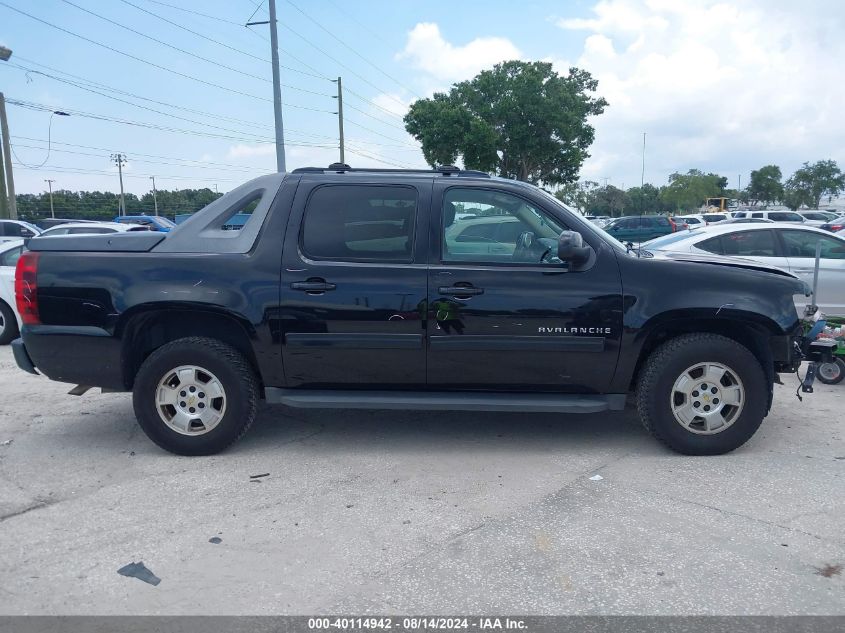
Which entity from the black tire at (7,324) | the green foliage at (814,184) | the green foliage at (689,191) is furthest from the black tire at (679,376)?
the green foliage at (689,191)

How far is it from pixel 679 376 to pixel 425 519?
6.58 feet

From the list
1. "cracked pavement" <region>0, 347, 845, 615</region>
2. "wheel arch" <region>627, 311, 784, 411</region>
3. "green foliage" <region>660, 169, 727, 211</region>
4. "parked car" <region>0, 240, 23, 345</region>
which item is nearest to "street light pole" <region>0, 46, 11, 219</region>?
"parked car" <region>0, 240, 23, 345</region>

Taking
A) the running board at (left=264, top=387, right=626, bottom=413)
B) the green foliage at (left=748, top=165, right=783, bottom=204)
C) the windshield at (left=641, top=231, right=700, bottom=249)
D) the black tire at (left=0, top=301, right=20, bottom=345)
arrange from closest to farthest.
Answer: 1. the running board at (left=264, top=387, right=626, bottom=413)
2. the windshield at (left=641, top=231, right=700, bottom=249)
3. the black tire at (left=0, top=301, right=20, bottom=345)
4. the green foliage at (left=748, top=165, right=783, bottom=204)

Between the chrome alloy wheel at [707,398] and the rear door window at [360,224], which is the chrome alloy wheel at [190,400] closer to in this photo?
the rear door window at [360,224]

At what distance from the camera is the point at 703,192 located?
84375mm

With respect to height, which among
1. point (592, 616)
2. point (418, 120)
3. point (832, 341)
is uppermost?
point (418, 120)

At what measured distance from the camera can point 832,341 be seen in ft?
16.6

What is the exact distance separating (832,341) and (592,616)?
333 centimetres

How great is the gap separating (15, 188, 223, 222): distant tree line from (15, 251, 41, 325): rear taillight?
7393 centimetres

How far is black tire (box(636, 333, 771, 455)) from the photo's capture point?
15.0 ft

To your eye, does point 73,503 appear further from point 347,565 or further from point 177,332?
point 347,565

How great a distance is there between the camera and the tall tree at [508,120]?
3406 centimetres

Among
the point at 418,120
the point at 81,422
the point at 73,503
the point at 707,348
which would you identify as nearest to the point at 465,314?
the point at 707,348

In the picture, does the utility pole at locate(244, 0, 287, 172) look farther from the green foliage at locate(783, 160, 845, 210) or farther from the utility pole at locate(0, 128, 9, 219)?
the green foliage at locate(783, 160, 845, 210)
